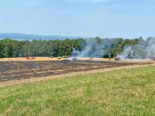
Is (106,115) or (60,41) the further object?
(60,41)

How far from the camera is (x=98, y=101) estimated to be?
10484 mm

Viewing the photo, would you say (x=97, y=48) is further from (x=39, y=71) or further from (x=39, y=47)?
(x=39, y=71)

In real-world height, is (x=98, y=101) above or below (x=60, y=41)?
below

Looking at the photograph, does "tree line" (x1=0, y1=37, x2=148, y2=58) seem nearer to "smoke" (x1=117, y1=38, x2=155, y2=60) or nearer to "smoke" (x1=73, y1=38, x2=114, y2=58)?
"smoke" (x1=73, y1=38, x2=114, y2=58)

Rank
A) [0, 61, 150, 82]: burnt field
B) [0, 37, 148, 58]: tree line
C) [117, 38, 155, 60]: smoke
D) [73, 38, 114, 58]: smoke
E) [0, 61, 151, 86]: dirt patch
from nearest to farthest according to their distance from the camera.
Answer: [0, 61, 151, 86]: dirt patch → [0, 61, 150, 82]: burnt field → [117, 38, 155, 60]: smoke → [73, 38, 114, 58]: smoke → [0, 37, 148, 58]: tree line

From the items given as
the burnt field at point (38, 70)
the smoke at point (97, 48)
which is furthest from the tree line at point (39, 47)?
the burnt field at point (38, 70)

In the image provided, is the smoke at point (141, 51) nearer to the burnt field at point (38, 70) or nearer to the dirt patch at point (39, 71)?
the burnt field at point (38, 70)

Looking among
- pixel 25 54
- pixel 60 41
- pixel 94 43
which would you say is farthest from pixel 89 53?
pixel 25 54

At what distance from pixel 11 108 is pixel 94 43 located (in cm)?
7145

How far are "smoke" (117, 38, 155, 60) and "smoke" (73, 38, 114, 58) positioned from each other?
7.33 m

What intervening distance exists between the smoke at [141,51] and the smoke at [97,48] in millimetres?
7331

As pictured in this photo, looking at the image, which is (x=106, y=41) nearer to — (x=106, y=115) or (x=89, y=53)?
(x=89, y=53)

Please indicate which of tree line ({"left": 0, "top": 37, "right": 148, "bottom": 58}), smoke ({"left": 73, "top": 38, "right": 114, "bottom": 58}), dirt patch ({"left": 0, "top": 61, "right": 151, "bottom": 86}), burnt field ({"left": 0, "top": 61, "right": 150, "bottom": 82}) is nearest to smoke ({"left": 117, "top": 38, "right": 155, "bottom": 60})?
smoke ({"left": 73, "top": 38, "right": 114, "bottom": 58})

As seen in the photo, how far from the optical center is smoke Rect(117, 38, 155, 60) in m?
70.4
